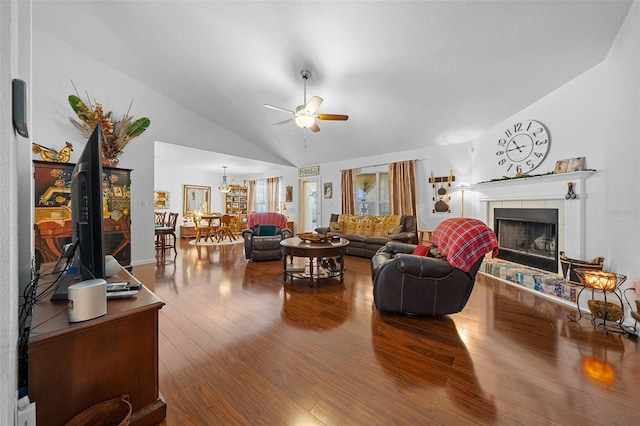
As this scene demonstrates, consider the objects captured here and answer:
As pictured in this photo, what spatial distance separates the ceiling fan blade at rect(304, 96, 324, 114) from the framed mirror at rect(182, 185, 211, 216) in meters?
7.00

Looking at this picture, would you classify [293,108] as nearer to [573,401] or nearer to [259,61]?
[259,61]

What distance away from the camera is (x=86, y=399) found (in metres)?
1.09

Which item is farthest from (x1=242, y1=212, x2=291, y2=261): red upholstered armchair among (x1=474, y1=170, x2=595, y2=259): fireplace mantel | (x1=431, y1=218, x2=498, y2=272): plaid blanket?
(x1=474, y1=170, x2=595, y2=259): fireplace mantel

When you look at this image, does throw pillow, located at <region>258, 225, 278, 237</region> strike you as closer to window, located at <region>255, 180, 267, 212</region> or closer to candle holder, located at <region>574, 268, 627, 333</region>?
window, located at <region>255, 180, 267, 212</region>

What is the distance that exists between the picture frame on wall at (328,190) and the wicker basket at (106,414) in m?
6.51

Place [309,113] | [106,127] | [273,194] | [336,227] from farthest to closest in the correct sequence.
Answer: [273,194], [336,227], [106,127], [309,113]

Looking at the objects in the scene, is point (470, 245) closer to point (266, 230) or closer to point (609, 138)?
point (609, 138)

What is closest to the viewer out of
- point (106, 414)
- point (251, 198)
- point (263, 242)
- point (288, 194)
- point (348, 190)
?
point (106, 414)

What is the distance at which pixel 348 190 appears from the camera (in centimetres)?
685

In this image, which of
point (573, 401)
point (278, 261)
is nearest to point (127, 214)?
point (278, 261)

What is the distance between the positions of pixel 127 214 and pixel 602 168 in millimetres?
6102

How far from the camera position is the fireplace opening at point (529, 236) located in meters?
3.43

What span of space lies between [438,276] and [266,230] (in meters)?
3.86

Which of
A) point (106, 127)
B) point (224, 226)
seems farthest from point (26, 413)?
point (224, 226)
